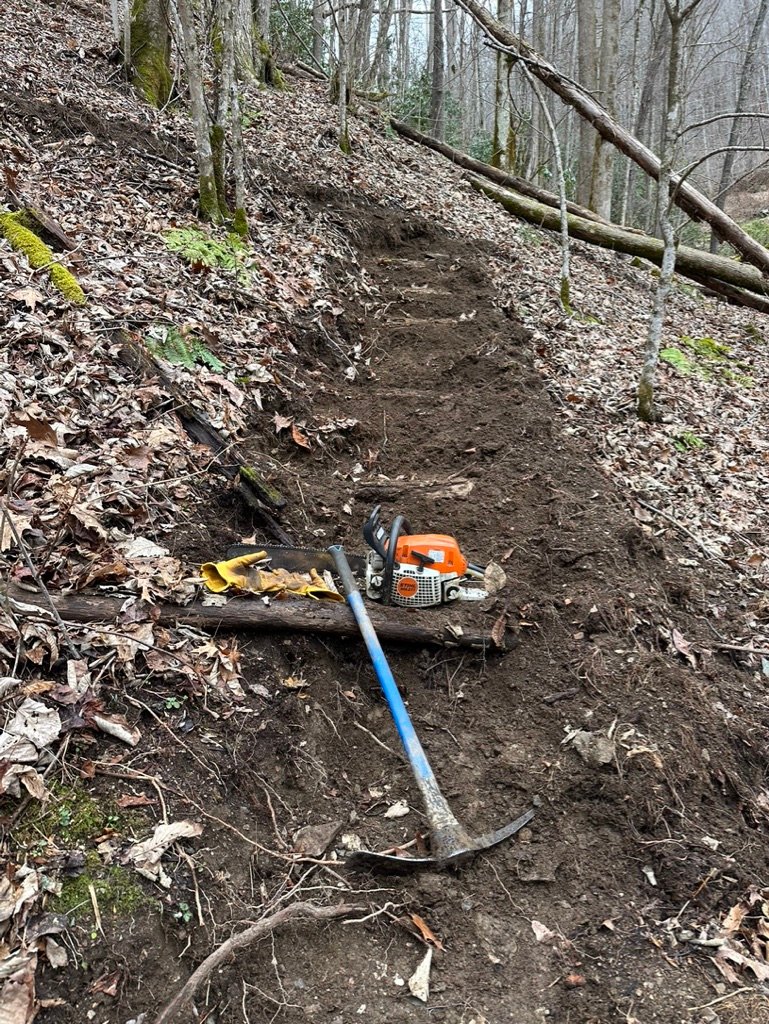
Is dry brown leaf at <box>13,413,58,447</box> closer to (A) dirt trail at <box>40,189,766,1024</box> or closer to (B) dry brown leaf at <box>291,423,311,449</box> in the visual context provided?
(A) dirt trail at <box>40,189,766,1024</box>

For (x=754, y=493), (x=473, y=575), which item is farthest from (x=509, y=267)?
(x=473, y=575)

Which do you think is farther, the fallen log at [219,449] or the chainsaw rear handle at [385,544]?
the fallen log at [219,449]

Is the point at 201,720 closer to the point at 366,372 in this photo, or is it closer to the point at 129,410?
the point at 129,410

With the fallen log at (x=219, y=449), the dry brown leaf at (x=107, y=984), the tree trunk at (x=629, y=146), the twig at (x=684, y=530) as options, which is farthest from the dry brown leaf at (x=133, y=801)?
the tree trunk at (x=629, y=146)

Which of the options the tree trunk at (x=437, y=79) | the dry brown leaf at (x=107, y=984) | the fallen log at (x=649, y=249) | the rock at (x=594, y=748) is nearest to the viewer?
the dry brown leaf at (x=107, y=984)

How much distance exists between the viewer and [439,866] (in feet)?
9.01

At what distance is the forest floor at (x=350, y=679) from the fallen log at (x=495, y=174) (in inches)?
245

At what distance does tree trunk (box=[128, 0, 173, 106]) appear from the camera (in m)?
8.88

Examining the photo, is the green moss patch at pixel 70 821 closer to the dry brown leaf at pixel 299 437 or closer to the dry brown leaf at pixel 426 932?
the dry brown leaf at pixel 426 932

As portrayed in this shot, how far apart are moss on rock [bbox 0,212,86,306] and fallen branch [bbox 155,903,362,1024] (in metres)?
4.26

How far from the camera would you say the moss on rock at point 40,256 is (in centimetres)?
483

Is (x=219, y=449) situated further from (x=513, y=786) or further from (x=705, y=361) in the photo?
(x=705, y=361)

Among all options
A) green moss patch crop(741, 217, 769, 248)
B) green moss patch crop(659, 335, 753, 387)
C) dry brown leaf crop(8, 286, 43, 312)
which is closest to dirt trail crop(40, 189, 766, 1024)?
dry brown leaf crop(8, 286, 43, 312)

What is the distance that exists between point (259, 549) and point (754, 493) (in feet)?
14.6
